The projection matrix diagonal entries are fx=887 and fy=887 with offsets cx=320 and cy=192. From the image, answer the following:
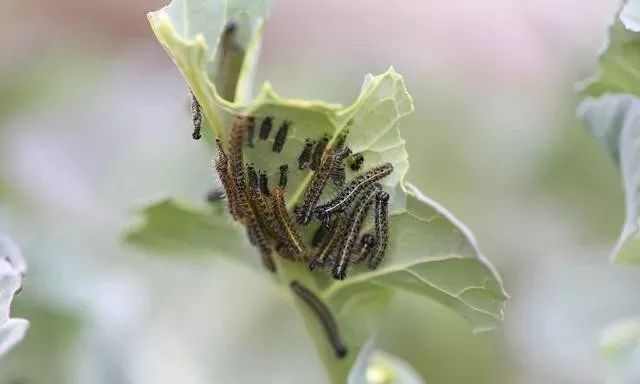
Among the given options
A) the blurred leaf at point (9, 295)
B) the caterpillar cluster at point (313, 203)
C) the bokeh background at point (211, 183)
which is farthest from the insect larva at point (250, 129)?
the bokeh background at point (211, 183)

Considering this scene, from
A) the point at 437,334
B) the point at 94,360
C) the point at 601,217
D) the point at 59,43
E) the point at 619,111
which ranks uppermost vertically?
the point at 619,111

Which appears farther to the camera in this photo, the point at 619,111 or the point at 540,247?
the point at 540,247

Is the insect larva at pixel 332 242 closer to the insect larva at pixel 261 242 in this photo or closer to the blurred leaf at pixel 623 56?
the insect larva at pixel 261 242

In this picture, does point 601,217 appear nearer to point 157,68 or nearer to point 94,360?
point 94,360

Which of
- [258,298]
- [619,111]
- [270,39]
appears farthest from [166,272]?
[270,39]

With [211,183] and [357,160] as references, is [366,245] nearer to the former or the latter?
[357,160]

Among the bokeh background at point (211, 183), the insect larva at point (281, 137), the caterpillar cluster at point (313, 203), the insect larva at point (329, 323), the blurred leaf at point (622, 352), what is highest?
the insect larva at point (281, 137)

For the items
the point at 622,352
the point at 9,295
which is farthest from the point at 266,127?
the point at 622,352
